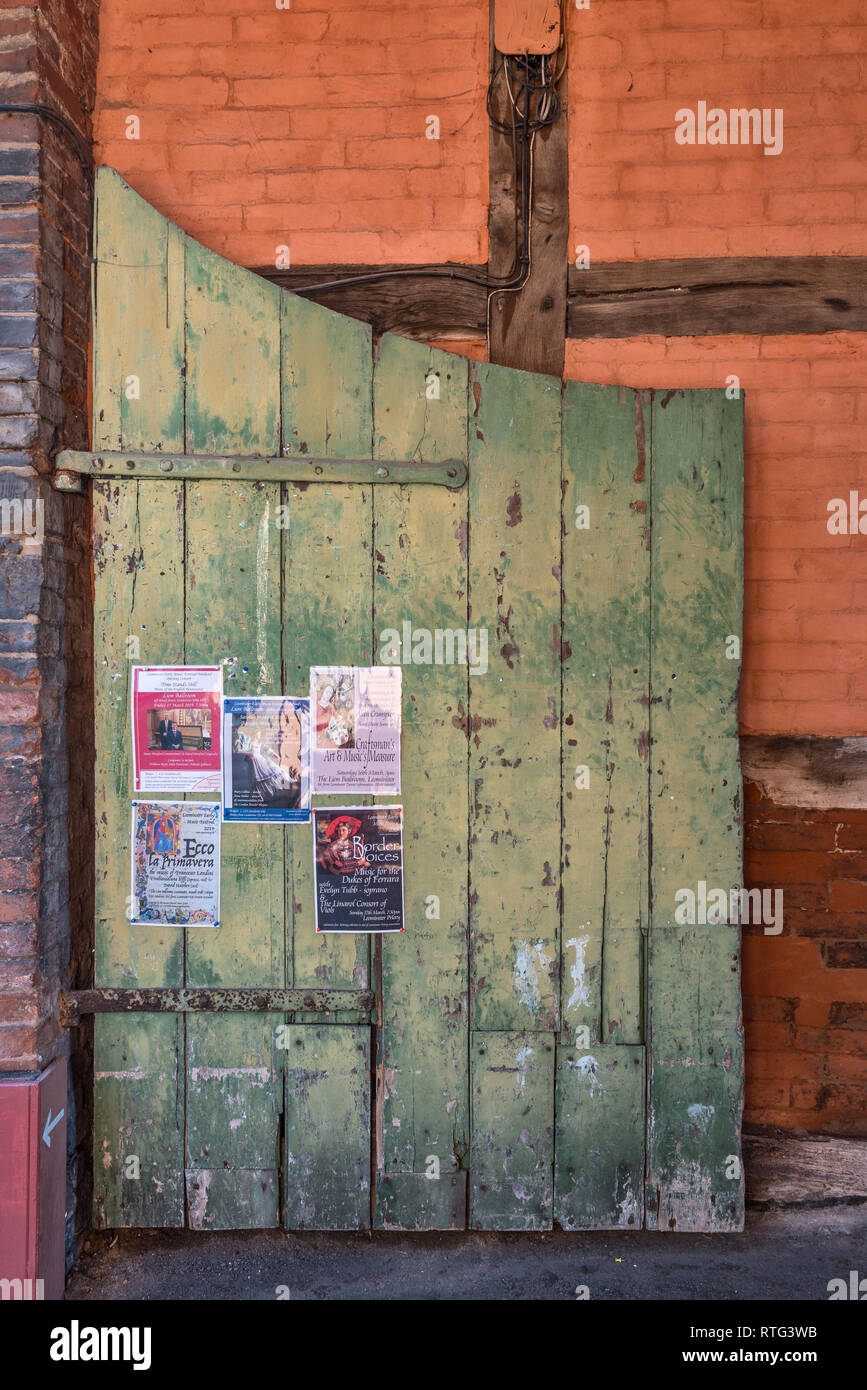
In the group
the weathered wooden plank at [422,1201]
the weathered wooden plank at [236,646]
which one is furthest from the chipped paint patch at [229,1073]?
the weathered wooden plank at [422,1201]

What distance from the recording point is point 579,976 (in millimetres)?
2102

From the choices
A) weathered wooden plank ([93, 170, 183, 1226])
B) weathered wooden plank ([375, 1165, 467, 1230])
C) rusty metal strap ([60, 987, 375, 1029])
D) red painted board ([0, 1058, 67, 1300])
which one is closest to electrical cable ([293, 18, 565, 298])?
weathered wooden plank ([93, 170, 183, 1226])

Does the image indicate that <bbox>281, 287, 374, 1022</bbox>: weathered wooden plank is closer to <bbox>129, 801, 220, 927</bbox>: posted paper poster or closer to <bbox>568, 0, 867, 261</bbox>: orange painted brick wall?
<bbox>129, 801, 220, 927</bbox>: posted paper poster

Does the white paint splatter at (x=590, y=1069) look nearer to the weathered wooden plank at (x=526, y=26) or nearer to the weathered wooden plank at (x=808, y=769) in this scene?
the weathered wooden plank at (x=808, y=769)

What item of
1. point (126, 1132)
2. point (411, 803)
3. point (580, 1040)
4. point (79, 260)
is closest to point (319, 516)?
point (411, 803)

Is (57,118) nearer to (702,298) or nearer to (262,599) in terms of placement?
(262,599)

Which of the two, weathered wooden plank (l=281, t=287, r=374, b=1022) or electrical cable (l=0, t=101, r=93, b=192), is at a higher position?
electrical cable (l=0, t=101, r=93, b=192)

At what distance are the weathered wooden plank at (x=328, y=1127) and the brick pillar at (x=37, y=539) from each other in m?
0.59

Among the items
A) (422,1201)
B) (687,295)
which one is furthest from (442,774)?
(687,295)

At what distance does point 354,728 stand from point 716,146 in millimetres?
1920

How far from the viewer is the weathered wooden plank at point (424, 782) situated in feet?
6.79

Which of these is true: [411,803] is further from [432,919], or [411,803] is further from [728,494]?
[728,494]

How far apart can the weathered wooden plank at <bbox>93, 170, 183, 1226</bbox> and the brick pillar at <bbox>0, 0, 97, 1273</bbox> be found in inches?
3.0

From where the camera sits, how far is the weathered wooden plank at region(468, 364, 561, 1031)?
6.77 ft
